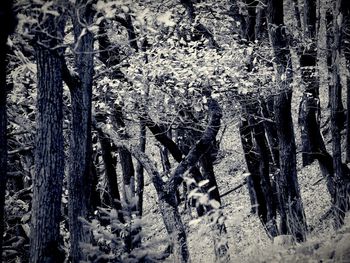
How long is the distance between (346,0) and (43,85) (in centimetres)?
809

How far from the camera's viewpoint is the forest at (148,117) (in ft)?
17.4

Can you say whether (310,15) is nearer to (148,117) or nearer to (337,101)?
(337,101)

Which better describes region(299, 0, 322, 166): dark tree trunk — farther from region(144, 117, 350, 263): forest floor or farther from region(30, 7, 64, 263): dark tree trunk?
region(30, 7, 64, 263): dark tree trunk

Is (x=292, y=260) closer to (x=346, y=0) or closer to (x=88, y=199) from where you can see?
(x=88, y=199)

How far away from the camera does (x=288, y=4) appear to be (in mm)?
21500

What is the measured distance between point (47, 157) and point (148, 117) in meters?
4.07

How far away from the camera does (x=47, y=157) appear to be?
5.95 m

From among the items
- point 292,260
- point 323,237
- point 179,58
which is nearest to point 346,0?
point 179,58

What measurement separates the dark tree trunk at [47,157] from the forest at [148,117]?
0.05 ft

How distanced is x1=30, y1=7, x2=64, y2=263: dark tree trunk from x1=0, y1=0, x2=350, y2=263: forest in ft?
0.05

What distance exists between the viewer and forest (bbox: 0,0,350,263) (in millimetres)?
5293

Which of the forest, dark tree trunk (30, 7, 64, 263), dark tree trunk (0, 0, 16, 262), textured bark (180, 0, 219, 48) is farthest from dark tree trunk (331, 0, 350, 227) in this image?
dark tree trunk (0, 0, 16, 262)

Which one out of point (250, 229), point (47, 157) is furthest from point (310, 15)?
point (47, 157)

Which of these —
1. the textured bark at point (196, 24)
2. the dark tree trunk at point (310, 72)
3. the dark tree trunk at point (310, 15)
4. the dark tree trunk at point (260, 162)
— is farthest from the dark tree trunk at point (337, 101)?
the dark tree trunk at point (310, 15)
